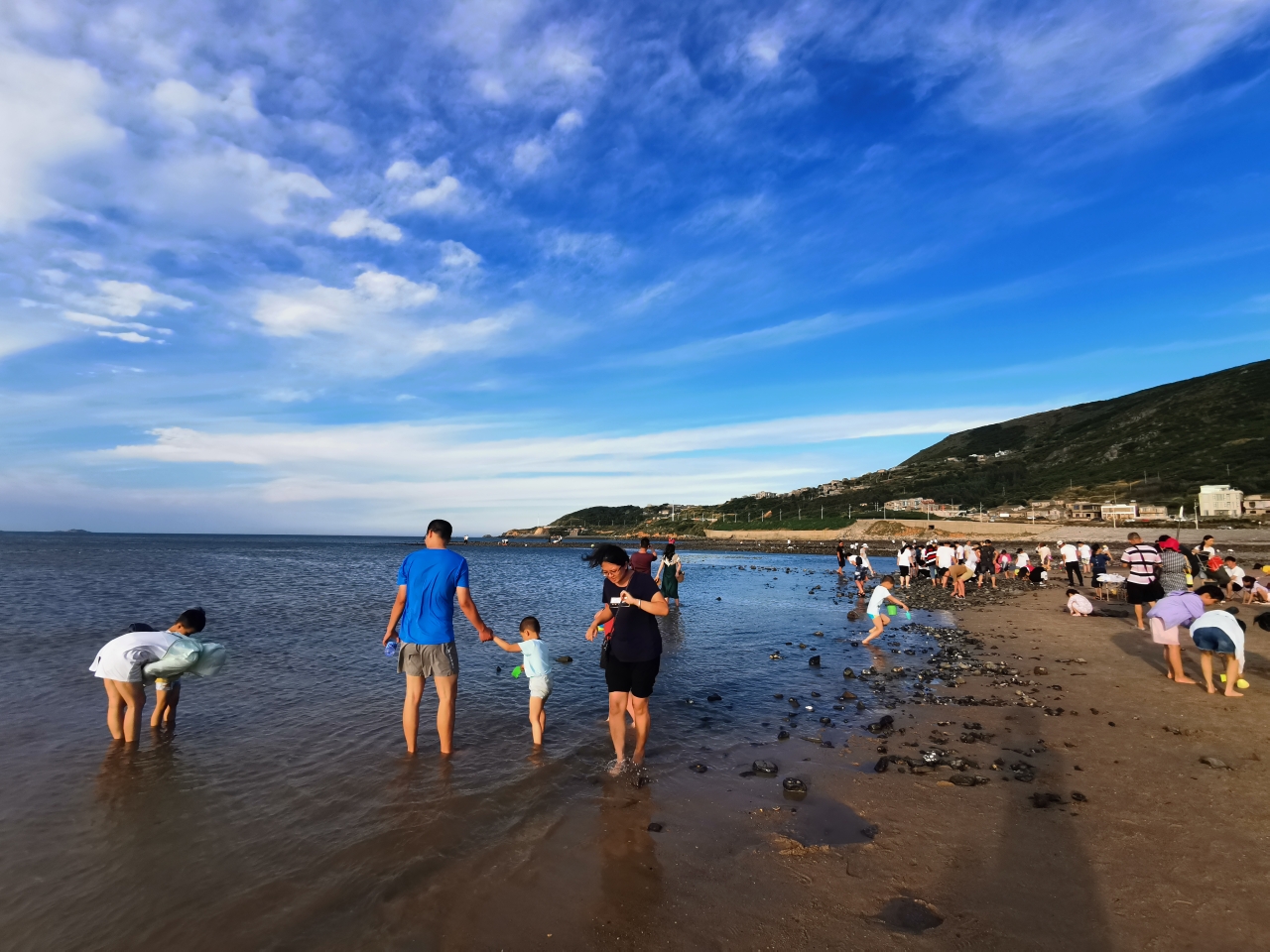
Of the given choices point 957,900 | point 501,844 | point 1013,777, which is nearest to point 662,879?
point 501,844

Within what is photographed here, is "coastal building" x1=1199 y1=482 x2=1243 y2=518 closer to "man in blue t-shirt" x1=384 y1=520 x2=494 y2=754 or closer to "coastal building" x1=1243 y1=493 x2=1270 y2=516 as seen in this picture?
"coastal building" x1=1243 y1=493 x2=1270 y2=516

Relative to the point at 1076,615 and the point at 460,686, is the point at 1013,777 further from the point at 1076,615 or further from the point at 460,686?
the point at 1076,615

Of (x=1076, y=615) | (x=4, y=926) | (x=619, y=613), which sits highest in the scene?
(x=619, y=613)

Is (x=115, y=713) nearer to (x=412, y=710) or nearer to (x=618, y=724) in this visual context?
(x=412, y=710)

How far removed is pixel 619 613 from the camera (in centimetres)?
709

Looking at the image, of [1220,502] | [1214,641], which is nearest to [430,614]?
[1214,641]

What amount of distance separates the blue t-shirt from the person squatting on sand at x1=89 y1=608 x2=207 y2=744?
250cm

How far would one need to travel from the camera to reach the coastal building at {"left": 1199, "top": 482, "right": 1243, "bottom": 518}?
72812mm

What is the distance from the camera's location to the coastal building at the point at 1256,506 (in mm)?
71562

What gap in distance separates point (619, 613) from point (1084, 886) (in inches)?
180

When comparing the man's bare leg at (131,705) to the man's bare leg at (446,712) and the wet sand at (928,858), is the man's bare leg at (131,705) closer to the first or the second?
the man's bare leg at (446,712)

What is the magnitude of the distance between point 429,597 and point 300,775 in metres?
2.51

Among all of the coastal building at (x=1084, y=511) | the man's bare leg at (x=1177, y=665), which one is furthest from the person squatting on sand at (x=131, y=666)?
the coastal building at (x=1084, y=511)

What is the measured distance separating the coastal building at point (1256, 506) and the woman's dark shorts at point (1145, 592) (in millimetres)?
80311
